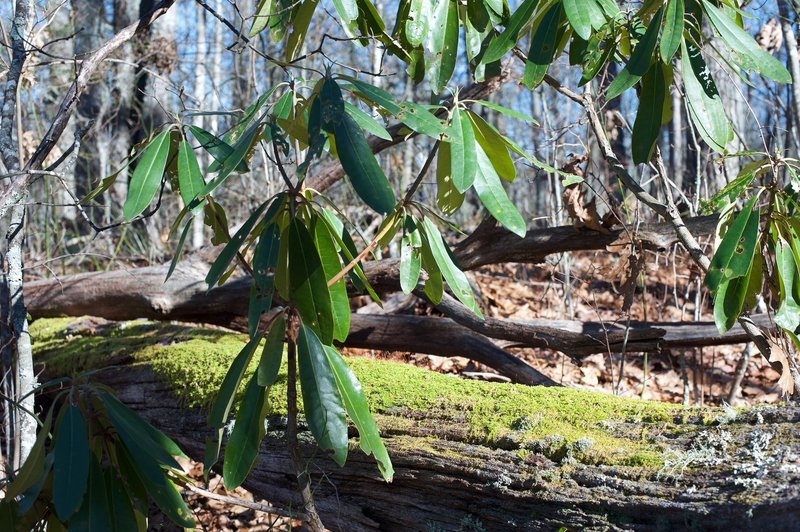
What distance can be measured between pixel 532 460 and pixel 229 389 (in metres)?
0.89

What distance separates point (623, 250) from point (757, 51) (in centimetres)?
159

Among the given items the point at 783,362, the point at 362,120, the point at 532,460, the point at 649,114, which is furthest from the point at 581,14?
the point at 783,362

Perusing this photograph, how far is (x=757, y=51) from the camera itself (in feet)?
5.36

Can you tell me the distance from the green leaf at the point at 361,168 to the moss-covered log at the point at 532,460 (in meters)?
0.97

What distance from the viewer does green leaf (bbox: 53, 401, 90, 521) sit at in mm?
1484

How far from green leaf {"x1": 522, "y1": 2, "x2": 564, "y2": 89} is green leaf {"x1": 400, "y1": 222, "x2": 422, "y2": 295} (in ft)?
1.62

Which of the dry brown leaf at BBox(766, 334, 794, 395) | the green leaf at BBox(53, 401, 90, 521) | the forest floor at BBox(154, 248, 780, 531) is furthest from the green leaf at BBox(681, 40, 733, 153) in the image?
the green leaf at BBox(53, 401, 90, 521)

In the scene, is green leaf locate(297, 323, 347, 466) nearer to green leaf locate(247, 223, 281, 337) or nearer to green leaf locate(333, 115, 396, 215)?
green leaf locate(247, 223, 281, 337)

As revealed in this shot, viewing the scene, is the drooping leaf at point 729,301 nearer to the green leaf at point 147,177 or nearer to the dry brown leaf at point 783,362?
the dry brown leaf at point 783,362

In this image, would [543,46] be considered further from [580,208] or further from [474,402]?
[580,208]

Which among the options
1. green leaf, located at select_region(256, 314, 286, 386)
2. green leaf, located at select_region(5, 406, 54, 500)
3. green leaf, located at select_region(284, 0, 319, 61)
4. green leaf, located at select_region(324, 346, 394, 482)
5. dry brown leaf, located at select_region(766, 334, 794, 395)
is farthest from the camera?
dry brown leaf, located at select_region(766, 334, 794, 395)

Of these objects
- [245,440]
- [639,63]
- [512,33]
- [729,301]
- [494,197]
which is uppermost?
[512,33]

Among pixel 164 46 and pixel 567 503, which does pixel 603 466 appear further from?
pixel 164 46

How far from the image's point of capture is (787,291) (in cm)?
188
